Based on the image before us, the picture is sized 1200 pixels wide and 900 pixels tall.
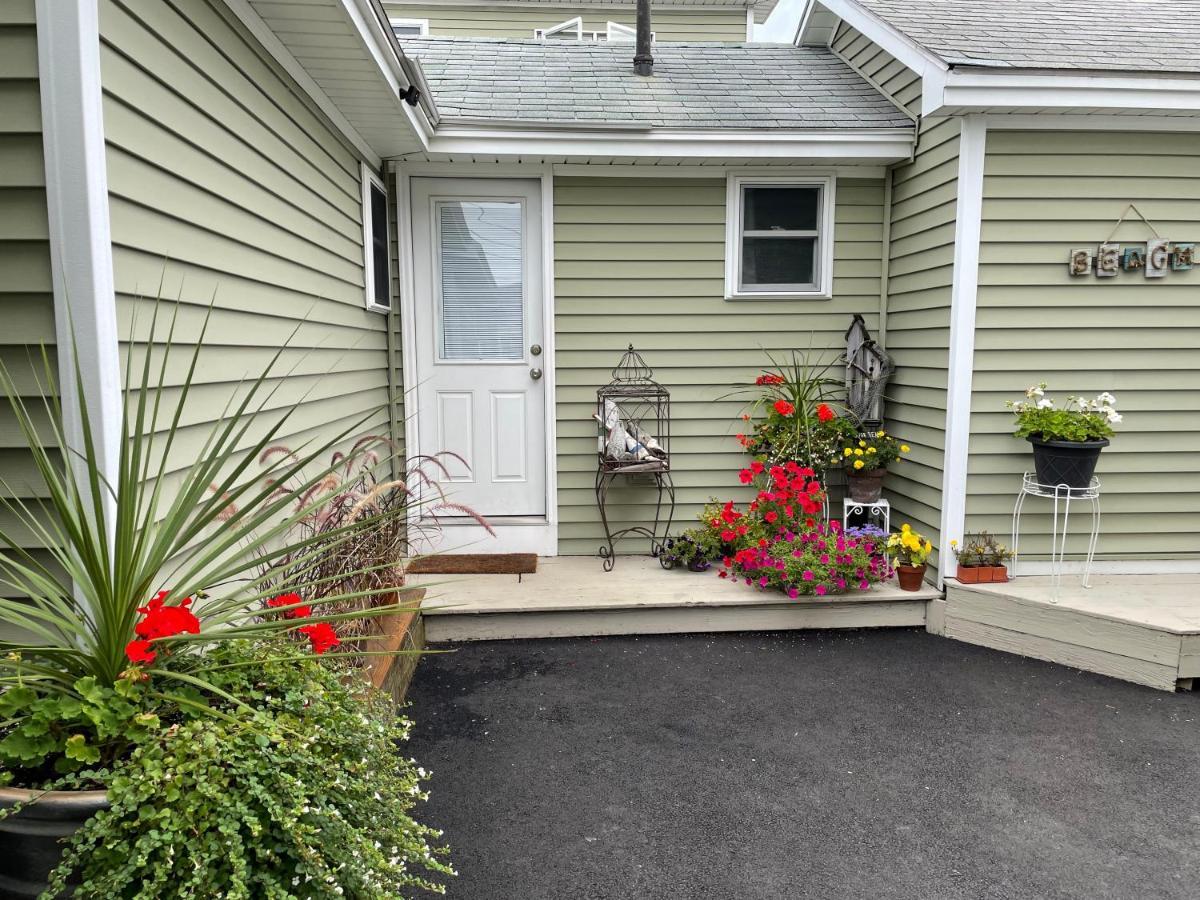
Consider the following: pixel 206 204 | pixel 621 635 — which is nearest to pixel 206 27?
pixel 206 204

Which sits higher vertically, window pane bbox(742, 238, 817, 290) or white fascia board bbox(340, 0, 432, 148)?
white fascia board bbox(340, 0, 432, 148)

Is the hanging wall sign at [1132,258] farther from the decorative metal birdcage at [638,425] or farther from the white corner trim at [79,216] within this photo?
the white corner trim at [79,216]

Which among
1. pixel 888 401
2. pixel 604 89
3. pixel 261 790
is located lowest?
pixel 261 790

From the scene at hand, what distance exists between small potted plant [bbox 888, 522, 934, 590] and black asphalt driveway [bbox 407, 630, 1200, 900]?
0.35m

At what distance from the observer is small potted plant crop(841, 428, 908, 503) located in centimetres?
439

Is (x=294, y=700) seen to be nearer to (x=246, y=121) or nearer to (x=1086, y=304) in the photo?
(x=246, y=121)

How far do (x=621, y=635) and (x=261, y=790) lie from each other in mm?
2784

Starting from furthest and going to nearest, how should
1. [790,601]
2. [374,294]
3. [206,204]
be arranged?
[374,294] → [790,601] → [206,204]

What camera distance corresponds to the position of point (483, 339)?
482 cm

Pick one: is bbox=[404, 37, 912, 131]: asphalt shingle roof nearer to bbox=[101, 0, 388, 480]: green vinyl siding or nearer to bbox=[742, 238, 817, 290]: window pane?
bbox=[742, 238, 817, 290]: window pane

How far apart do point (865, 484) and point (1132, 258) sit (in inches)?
66.9

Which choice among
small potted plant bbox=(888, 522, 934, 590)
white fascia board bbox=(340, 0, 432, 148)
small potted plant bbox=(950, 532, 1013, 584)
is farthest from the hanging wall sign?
white fascia board bbox=(340, 0, 432, 148)

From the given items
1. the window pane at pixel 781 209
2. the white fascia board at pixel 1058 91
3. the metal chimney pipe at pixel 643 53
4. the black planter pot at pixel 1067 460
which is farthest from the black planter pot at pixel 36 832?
the metal chimney pipe at pixel 643 53

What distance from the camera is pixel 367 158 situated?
4234 mm
